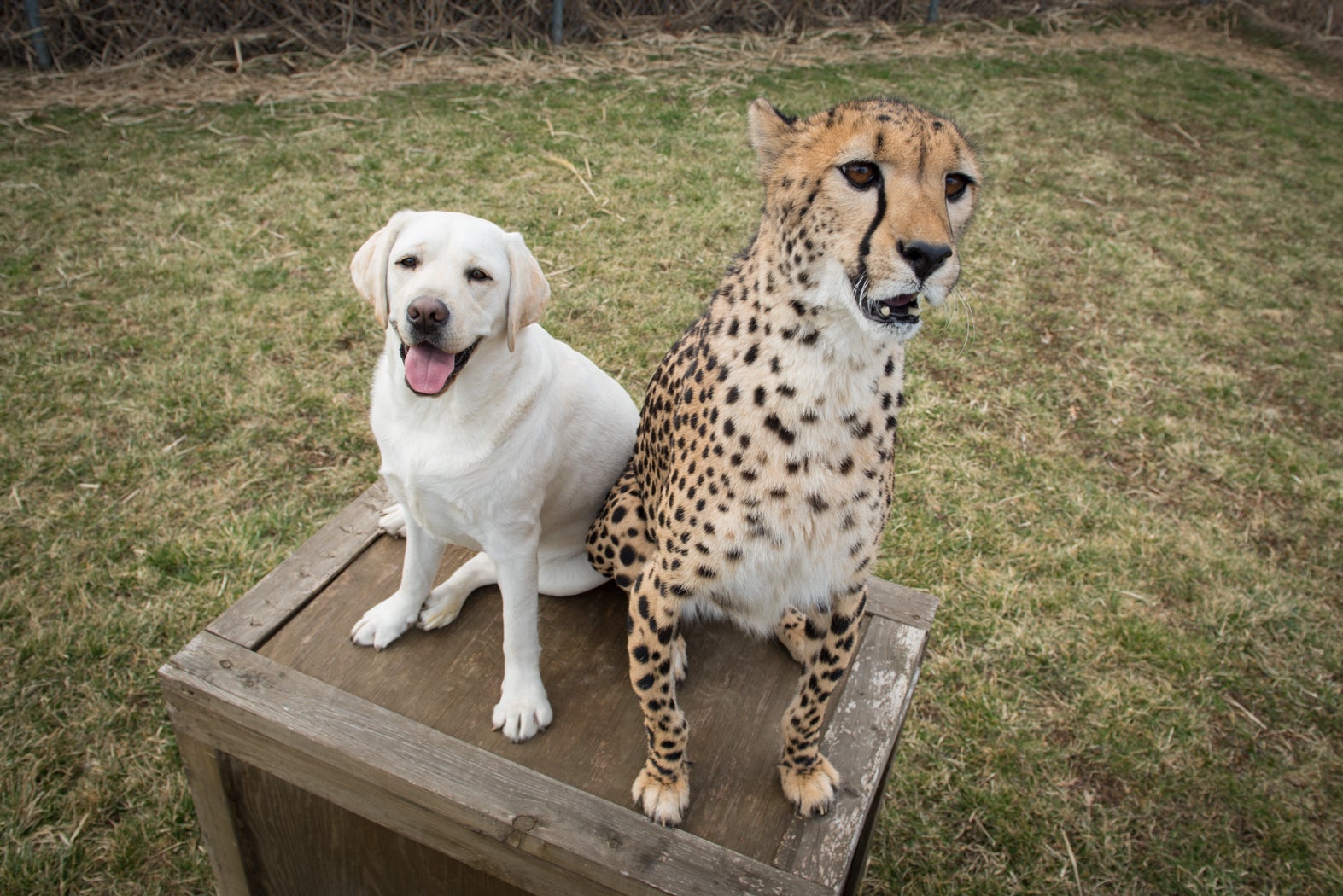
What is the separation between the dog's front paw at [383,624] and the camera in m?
2.29

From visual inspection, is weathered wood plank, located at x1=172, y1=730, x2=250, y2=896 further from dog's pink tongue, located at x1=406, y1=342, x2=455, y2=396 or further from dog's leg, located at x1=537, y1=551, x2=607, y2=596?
dog's pink tongue, located at x1=406, y1=342, x2=455, y2=396

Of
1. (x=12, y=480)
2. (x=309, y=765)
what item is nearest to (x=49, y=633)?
(x=12, y=480)

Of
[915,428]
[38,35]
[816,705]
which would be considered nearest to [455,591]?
[816,705]

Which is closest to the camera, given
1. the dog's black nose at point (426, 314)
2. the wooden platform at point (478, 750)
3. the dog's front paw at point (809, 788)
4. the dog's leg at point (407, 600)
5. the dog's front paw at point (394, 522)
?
the dog's black nose at point (426, 314)

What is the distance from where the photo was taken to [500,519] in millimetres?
2006

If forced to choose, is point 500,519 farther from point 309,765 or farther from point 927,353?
point 927,353

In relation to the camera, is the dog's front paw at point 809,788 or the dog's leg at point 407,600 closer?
the dog's front paw at point 809,788

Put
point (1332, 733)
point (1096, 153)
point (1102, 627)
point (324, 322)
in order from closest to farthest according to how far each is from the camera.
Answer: point (1332, 733) < point (1102, 627) < point (324, 322) < point (1096, 153)

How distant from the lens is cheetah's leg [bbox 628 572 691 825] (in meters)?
1.85

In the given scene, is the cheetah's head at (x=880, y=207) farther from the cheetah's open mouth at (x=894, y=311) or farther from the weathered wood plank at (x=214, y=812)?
the weathered wood plank at (x=214, y=812)

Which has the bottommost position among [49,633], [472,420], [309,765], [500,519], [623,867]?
[49,633]

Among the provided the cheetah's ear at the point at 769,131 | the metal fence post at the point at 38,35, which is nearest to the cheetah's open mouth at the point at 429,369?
the cheetah's ear at the point at 769,131

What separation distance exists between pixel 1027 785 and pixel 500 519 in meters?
2.02

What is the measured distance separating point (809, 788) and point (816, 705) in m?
0.22
